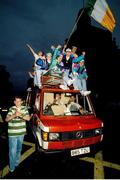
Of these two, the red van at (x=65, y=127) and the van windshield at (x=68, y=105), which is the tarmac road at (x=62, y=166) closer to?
the red van at (x=65, y=127)

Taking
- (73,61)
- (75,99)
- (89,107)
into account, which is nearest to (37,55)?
(73,61)

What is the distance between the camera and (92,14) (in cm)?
812

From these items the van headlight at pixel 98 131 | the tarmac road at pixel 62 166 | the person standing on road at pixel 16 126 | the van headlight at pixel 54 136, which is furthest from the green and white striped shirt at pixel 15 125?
the van headlight at pixel 98 131

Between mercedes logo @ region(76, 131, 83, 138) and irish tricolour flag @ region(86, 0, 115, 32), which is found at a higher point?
irish tricolour flag @ region(86, 0, 115, 32)

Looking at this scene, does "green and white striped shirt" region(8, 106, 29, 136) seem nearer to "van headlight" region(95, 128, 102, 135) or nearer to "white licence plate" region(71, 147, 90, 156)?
"white licence plate" region(71, 147, 90, 156)

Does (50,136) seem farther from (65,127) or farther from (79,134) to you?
(79,134)

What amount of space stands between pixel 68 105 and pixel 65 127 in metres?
1.54

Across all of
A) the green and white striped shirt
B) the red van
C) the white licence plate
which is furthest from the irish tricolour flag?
the green and white striped shirt

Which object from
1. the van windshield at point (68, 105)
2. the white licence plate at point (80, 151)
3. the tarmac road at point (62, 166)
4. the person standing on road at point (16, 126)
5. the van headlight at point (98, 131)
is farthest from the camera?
the van windshield at point (68, 105)

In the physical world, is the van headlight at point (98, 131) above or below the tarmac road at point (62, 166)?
above

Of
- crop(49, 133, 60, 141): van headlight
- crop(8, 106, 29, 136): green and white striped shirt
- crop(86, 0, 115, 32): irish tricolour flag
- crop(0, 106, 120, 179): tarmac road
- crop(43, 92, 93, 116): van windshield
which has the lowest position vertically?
crop(0, 106, 120, 179): tarmac road

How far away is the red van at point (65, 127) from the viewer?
16.5 ft

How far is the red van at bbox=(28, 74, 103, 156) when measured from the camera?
16.5 ft

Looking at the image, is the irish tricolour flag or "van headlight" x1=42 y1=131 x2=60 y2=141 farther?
the irish tricolour flag
